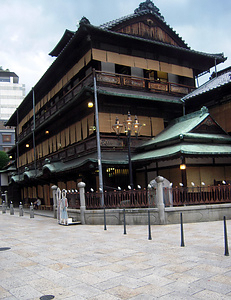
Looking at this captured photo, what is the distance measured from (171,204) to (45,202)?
64.5 feet

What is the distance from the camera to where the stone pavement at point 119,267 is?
19.0 ft

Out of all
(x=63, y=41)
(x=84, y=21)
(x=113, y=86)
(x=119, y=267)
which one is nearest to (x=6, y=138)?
(x=63, y=41)

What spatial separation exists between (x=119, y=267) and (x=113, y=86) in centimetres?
1530

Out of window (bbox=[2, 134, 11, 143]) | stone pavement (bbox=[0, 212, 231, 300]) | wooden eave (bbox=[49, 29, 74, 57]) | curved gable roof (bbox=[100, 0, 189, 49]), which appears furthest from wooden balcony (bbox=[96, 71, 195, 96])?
window (bbox=[2, 134, 11, 143])

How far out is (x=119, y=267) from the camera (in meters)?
7.48

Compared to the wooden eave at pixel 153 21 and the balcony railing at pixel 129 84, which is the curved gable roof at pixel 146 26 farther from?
the balcony railing at pixel 129 84

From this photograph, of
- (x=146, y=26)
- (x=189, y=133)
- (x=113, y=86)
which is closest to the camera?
(x=189, y=133)

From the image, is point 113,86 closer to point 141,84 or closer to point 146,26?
point 141,84

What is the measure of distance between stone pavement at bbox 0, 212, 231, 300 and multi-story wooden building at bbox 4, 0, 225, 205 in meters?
8.41

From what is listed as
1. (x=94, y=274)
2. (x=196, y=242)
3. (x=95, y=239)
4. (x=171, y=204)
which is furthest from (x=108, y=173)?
(x=94, y=274)

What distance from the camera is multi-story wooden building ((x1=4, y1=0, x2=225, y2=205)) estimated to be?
2064 cm

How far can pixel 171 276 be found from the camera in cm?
662

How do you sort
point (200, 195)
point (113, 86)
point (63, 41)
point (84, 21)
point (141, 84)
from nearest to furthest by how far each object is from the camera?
point (200, 195), point (84, 21), point (113, 86), point (141, 84), point (63, 41)

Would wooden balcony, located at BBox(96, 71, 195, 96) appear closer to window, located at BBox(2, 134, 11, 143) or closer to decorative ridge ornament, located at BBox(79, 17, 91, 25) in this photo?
decorative ridge ornament, located at BBox(79, 17, 91, 25)
